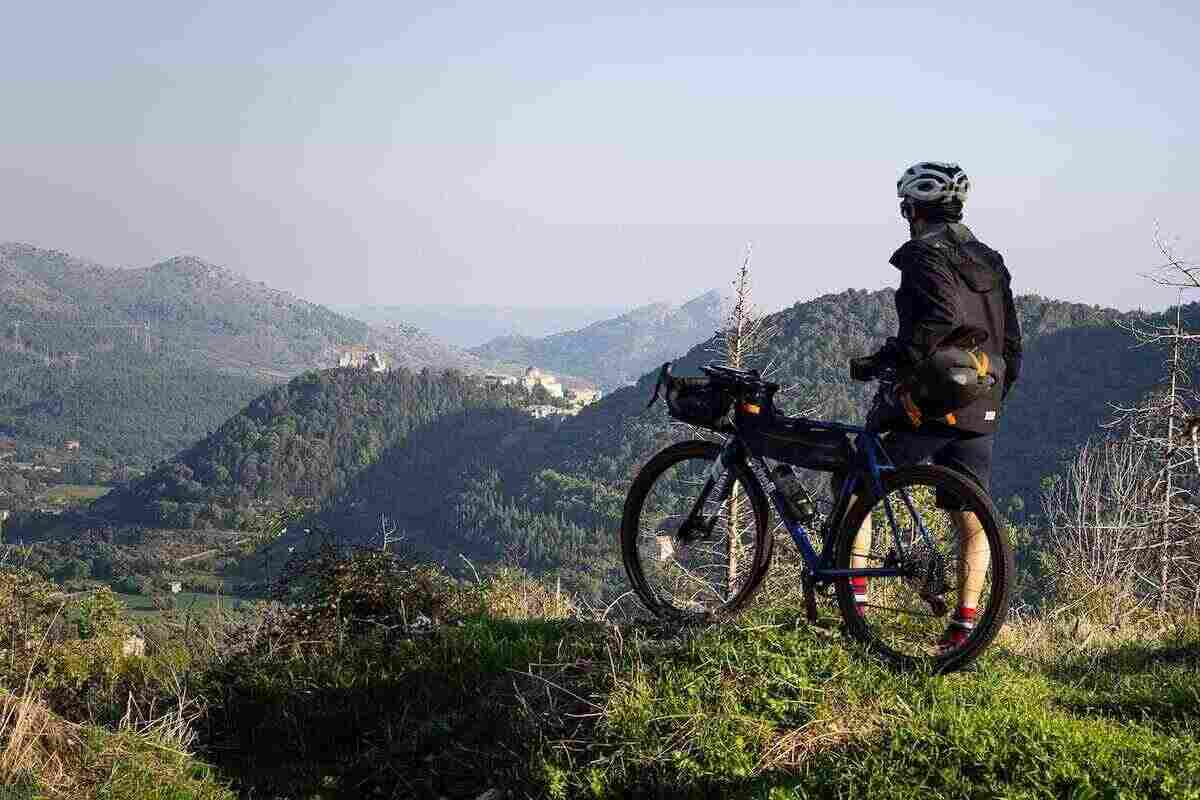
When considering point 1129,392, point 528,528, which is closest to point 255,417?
point 528,528

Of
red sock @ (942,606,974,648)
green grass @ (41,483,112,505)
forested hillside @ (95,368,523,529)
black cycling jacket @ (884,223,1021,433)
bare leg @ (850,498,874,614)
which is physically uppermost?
black cycling jacket @ (884,223,1021,433)

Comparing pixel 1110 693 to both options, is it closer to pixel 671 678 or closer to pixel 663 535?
pixel 671 678

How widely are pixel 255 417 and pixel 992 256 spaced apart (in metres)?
182

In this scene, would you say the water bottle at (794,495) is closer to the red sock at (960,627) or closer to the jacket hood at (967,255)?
the red sock at (960,627)

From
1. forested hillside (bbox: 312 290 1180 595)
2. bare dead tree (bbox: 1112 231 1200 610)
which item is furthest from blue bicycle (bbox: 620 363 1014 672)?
forested hillside (bbox: 312 290 1180 595)

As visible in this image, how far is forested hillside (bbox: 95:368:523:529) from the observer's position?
142 meters

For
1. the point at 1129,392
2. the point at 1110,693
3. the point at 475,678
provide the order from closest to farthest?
1. the point at 1110,693
2. the point at 475,678
3. the point at 1129,392

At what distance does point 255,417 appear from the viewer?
175750 millimetres

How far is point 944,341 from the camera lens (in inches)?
188

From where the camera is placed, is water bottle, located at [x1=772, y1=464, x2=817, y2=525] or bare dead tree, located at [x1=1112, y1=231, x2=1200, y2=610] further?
bare dead tree, located at [x1=1112, y1=231, x2=1200, y2=610]

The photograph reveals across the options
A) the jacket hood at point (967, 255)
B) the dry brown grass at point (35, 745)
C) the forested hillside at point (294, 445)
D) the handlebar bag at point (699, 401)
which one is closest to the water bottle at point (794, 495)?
the handlebar bag at point (699, 401)

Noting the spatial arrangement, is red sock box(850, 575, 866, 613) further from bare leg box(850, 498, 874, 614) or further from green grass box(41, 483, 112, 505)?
green grass box(41, 483, 112, 505)

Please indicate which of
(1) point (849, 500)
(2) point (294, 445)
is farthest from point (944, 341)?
(2) point (294, 445)

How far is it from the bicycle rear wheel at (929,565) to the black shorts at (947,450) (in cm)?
17
